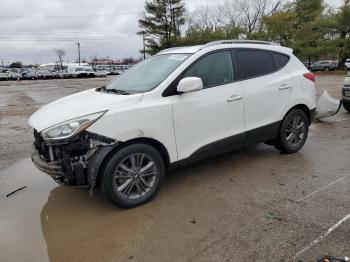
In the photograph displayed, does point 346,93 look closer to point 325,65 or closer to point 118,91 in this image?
point 118,91

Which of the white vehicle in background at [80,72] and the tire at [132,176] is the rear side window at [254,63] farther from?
the white vehicle in background at [80,72]

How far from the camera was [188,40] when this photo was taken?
54.5m

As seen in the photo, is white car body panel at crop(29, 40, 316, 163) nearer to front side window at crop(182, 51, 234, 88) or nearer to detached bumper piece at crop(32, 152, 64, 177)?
front side window at crop(182, 51, 234, 88)

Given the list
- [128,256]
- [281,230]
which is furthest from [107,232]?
[281,230]

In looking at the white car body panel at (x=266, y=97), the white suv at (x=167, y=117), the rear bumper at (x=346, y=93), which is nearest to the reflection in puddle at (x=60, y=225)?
the white suv at (x=167, y=117)

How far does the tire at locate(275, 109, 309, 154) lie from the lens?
5.55 meters

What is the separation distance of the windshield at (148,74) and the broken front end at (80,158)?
886mm

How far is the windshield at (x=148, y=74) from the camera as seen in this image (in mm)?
4301

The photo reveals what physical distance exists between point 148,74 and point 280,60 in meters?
2.23

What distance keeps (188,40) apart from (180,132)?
52282 millimetres

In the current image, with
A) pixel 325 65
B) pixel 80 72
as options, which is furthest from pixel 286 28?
pixel 80 72

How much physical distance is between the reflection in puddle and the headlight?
0.97 m

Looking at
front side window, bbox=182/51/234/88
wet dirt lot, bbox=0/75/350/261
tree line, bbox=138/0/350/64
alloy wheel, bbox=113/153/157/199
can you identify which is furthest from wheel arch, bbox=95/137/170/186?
tree line, bbox=138/0/350/64

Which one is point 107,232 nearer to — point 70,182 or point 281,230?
point 70,182
